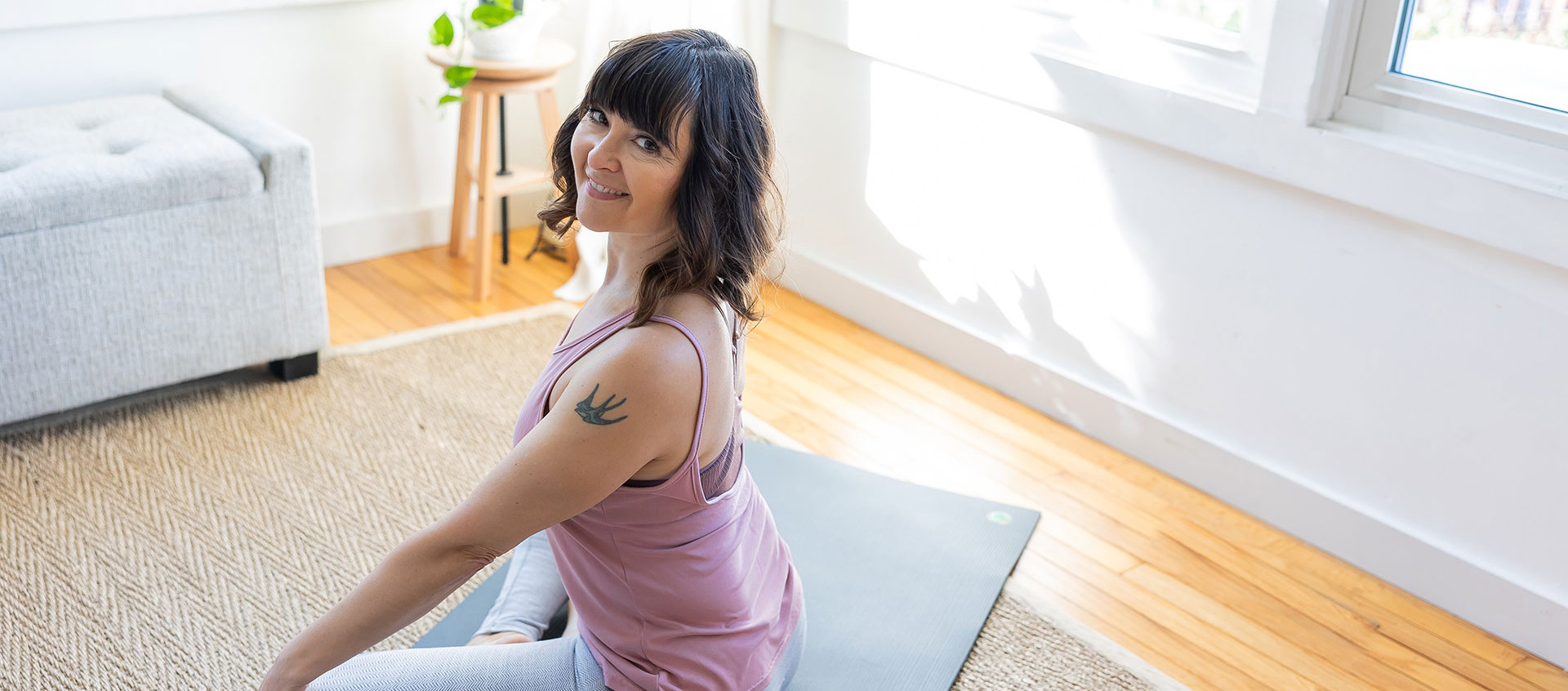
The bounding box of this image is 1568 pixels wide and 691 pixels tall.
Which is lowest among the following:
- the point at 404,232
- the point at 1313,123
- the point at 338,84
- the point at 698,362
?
the point at 404,232

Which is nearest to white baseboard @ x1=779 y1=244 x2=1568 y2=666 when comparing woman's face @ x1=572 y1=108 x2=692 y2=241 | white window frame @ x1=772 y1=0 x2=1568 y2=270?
white window frame @ x1=772 y1=0 x2=1568 y2=270

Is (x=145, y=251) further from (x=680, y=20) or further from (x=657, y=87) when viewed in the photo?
(x=657, y=87)

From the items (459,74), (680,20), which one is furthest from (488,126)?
(680,20)

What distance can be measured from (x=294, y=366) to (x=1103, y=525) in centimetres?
159

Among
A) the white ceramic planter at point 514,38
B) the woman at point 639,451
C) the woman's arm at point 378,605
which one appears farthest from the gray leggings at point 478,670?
the white ceramic planter at point 514,38

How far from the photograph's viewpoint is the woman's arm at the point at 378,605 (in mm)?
1224

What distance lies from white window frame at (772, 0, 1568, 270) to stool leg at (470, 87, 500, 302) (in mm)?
1094

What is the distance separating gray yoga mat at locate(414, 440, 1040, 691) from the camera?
1825mm

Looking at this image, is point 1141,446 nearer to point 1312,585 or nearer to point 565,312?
point 1312,585

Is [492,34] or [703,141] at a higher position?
[703,141]

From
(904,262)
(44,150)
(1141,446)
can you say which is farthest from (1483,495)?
(44,150)

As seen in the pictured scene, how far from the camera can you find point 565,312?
9.60 feet

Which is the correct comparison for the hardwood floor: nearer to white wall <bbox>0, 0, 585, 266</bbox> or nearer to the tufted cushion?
white wall <bbox>0, 0, 585, 266</bbox>

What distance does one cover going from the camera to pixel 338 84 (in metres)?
3.00
